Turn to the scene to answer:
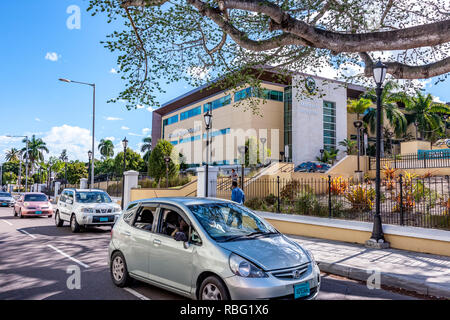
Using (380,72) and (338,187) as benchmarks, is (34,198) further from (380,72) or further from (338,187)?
(380,72)

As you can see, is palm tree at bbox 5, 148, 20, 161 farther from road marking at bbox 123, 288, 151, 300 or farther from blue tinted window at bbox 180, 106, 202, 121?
road marking at bbox 123, 288, 151, 300

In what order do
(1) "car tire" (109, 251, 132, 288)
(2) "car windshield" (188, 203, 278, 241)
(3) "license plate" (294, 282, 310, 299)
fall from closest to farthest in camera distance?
(3) "license plate" (294, 282, 310, 299) → (2) "car windshield" (188, 203, 278, 241) → (1) "car tire" (109, 251, 132, 288)

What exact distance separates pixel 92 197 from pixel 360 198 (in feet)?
35.9

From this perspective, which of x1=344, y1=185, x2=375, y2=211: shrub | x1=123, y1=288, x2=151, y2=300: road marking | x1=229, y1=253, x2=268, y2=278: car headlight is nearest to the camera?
x1=229, y1=253, x2=268, y2=278: car headlight

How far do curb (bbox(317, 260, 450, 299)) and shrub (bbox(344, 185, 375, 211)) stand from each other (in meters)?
5.01

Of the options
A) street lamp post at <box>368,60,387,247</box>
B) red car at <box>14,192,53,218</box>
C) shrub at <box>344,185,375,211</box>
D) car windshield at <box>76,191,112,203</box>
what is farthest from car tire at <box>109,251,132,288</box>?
red car at <box>14,192,53,218</box>

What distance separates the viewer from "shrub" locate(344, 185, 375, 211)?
1233cm

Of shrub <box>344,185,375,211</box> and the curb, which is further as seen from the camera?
shrub <box>344,185,375,211</box>

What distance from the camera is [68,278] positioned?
6.52 metres

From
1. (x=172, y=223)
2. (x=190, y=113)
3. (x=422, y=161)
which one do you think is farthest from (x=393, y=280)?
(x=190, y=113)

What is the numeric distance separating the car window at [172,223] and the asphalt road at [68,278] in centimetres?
104

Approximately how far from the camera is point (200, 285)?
443 centimetres
